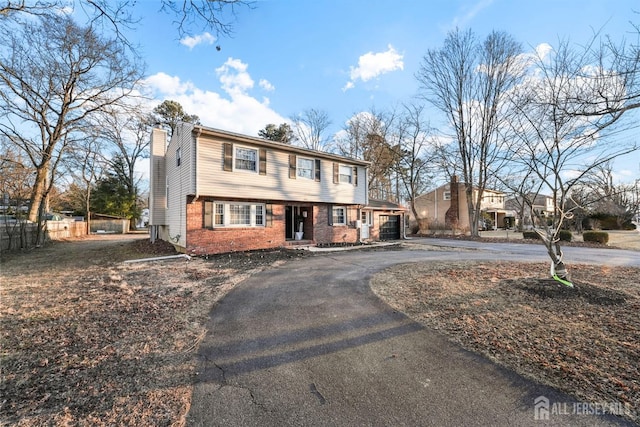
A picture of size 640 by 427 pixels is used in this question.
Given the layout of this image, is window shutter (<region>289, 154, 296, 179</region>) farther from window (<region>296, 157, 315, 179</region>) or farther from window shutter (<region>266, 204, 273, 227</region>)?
window shutter (<region>266, 204, 273, 227</region>)

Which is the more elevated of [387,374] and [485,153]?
[485,153]

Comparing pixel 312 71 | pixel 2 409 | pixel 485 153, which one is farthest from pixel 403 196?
pixel 2 409

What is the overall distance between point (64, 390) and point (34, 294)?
4.80 meters

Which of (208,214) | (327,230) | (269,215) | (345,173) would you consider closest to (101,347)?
(208,214)

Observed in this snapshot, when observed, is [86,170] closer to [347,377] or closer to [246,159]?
[246,159]

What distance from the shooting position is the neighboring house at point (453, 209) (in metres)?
26.2

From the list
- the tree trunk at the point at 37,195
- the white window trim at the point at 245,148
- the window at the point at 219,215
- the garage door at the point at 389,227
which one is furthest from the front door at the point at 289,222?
the tree trunk at the point at 37,195

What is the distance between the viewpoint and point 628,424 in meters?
2.10

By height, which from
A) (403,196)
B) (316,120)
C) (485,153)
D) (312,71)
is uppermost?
(316,120)

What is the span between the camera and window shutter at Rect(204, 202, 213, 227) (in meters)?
11.2

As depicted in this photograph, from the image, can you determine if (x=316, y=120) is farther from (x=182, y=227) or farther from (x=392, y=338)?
(x=392, y=338)

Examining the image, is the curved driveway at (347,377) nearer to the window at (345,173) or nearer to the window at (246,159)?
the window at (246,159)

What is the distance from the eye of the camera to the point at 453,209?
26172 millimetres

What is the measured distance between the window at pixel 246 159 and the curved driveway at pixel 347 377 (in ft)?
27.1
